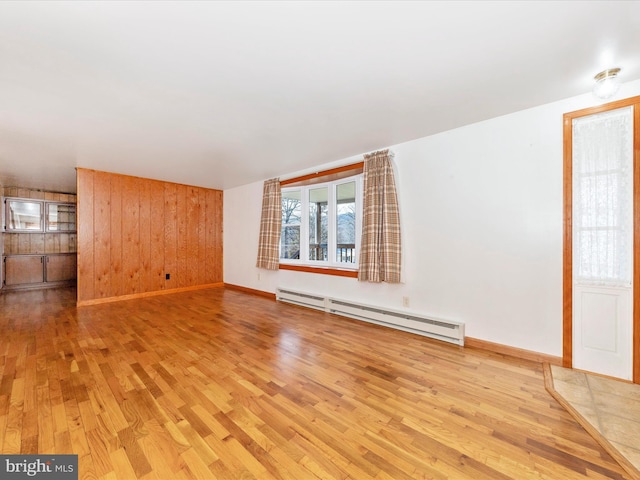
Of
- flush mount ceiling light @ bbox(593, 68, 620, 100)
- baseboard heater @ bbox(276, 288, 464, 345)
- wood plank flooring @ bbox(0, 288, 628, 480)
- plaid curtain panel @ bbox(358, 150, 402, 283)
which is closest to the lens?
wood plank flooring @ bbox(0, 288, 628, 480)

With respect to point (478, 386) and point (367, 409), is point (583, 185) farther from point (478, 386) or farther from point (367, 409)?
point (367, 409)

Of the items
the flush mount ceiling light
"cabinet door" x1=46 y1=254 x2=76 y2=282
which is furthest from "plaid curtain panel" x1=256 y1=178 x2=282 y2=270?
"cabinet door" x1=46 y1=254 x2=76 y2=282

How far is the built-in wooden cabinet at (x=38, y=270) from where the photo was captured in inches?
230

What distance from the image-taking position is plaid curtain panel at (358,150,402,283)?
3.26 m

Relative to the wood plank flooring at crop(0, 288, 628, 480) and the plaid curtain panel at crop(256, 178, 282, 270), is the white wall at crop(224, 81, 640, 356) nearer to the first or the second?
the wood plank flooring at crop(0, 288, 628, 480)

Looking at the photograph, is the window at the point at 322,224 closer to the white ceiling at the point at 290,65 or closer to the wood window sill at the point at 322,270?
the wood window sill at the point at 322,270

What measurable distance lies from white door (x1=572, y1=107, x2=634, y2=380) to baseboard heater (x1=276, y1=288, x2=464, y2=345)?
958 millimetres

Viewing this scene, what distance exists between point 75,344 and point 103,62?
2696 millimetres

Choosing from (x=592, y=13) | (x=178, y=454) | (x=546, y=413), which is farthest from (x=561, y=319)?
(x=178, y=454)

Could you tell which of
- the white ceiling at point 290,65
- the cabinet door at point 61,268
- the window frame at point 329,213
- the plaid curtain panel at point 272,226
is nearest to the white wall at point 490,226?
the white ceiling at point 290,65

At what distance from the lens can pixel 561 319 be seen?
231cm

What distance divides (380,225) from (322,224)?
52.4 inches

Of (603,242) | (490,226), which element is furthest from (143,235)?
(603,242)

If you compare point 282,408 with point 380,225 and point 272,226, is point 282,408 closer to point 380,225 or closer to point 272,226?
point 380,225
